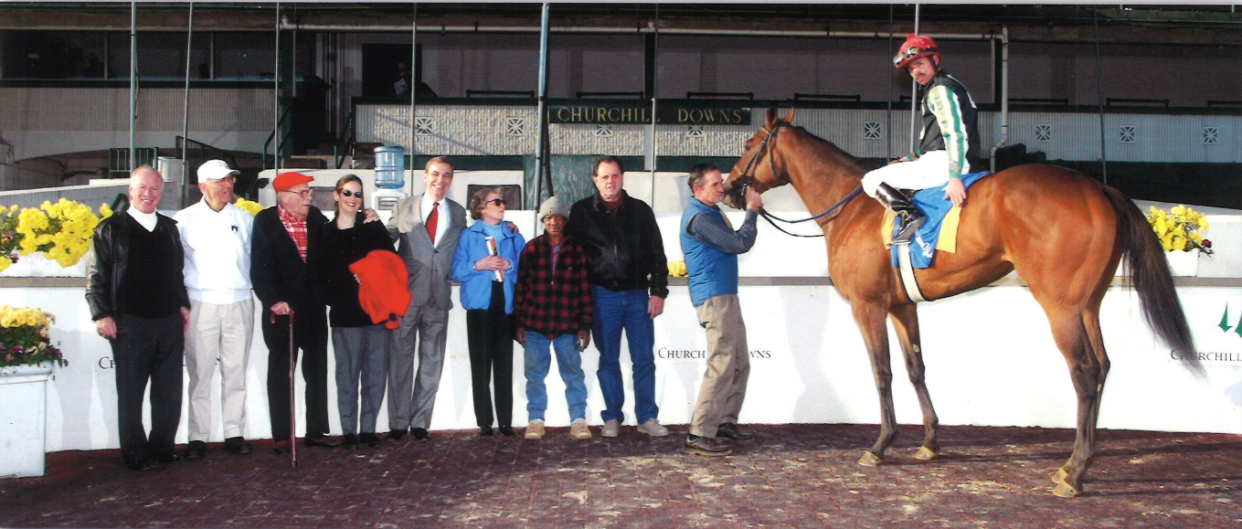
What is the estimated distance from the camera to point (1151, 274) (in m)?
4.62

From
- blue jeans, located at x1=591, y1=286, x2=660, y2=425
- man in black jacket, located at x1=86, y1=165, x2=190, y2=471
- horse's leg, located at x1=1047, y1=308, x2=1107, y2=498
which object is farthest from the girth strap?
man in black jacket, located at x1=86, y1=165, x2=190, y2=471

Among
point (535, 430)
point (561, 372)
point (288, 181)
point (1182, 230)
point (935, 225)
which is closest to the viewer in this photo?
point (935, 225)

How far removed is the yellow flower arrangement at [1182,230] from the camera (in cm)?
654

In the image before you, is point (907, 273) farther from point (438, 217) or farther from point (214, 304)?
point (214, 304)

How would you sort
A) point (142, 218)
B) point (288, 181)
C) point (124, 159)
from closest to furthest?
1. point (142, 218)
2. point (288, 181)
3. point (124, 159)

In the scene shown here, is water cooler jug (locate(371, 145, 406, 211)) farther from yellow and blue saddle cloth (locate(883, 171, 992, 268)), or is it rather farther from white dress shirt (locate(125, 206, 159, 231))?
yellow and blue saddle cloth (locate(883, 171, 992, 268))

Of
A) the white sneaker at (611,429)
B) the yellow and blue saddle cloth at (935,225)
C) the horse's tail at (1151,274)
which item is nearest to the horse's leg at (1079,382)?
the horse's tail at (1151,274)

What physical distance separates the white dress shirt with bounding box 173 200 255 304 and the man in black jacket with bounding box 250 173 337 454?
14cm

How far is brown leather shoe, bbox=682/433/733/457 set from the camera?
547cm

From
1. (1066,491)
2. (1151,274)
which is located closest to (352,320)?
(1066,491)

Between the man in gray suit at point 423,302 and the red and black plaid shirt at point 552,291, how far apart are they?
0.51m

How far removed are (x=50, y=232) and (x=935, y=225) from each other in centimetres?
529

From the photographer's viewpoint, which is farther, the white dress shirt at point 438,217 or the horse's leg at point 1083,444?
the white dress shirt at point 438,217

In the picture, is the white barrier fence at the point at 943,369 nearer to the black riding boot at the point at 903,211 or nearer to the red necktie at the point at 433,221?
the red necktie at the point at 433,221
